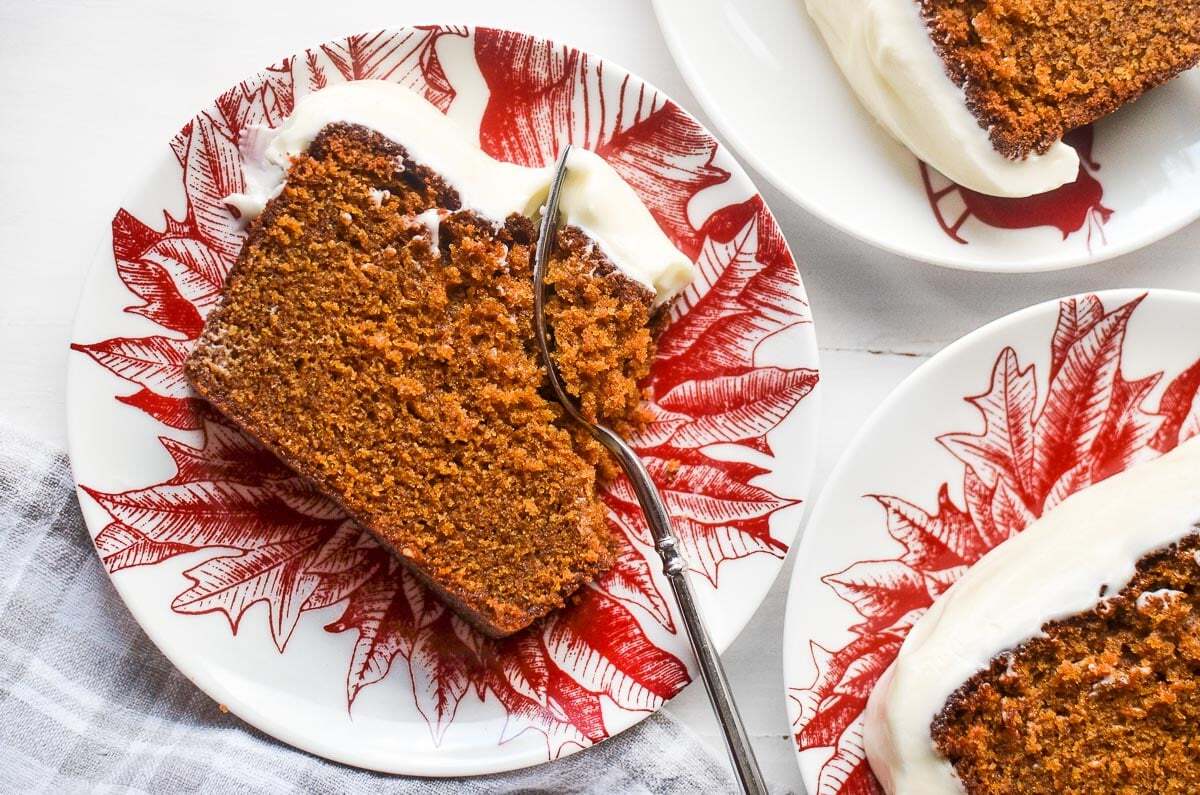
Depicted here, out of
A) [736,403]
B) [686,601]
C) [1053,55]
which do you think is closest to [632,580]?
[686,601]

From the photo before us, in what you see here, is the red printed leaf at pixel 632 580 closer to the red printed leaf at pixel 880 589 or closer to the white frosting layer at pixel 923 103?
the red printed leaf at pixel 880 589

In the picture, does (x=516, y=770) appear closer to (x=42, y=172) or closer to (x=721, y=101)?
(x=721, y=101)

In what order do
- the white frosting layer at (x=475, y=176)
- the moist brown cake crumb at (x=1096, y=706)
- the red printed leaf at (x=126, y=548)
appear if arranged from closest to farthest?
the moist brown cake crumb at (x=1096, y=706), the white frosting layer at (x=475, y=176), the red printed leaf at (x=126, y=548)

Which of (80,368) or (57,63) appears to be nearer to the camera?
(80,368)

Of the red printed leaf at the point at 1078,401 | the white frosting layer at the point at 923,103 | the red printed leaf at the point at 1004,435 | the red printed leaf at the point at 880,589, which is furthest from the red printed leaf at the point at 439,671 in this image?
the white frosting layer at the point at 923,103

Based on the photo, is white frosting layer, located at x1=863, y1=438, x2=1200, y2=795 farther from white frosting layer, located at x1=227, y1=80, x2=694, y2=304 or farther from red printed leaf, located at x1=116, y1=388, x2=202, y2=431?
red printed leaf, located at x1=116, y1=388, x2=202, y2=431

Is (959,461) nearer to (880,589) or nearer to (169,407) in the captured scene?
(880,589)

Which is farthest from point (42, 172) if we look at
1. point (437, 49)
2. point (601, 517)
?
point (601, 517)
